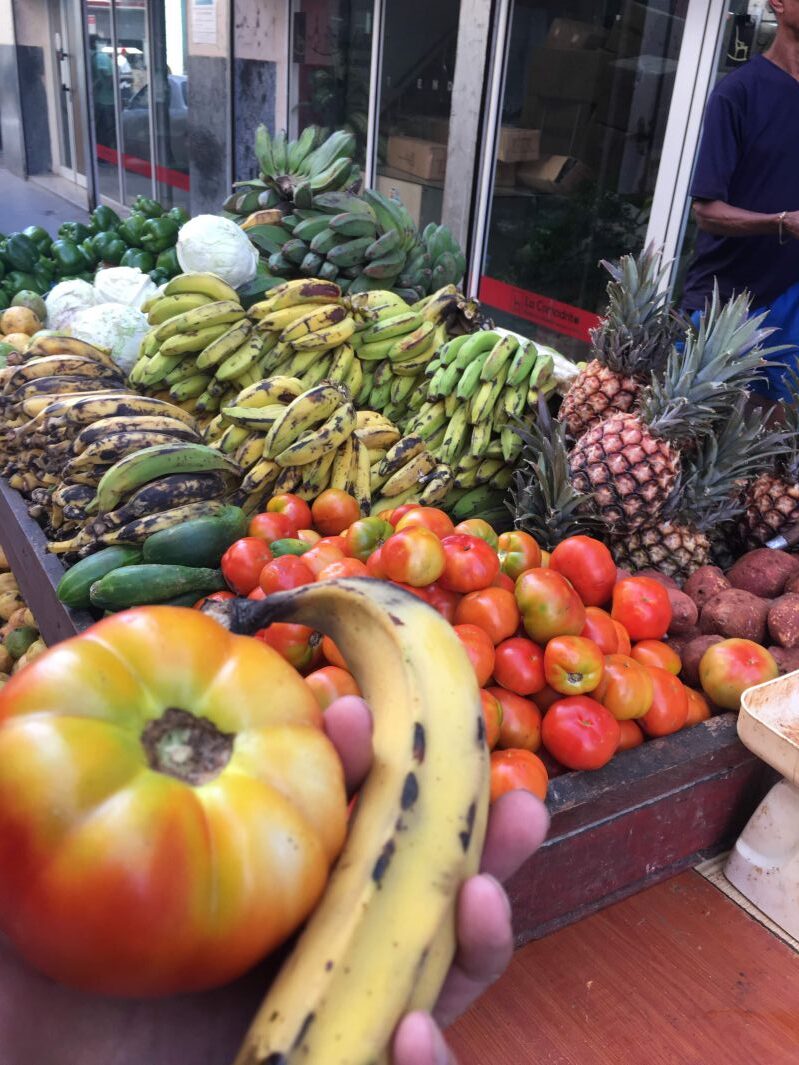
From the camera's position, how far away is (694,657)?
2.07 m

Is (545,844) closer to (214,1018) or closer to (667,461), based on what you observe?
(214,1018)

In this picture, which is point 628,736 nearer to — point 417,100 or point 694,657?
point 694,657

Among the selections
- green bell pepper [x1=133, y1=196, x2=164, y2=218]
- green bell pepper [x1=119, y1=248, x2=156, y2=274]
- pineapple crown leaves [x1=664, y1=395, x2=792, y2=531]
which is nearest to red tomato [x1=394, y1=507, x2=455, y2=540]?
pineapple crown leaves [x1=664, y1=395, x2=792, y2=531]

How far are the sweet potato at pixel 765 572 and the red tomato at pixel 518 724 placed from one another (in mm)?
1023

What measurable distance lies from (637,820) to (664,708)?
10.3 inches

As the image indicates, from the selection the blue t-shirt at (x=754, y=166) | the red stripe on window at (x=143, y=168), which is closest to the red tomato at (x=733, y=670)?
the blue t-shirt at (x=754, y=166)

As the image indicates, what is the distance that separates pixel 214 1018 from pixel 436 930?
33cm

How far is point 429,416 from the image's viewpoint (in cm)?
295

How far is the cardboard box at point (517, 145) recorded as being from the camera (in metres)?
6.37

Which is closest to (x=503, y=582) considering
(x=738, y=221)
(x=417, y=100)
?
(x=738, y=221)

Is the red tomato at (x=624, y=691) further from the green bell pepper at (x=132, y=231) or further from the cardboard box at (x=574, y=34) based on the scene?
the cardboard box at (x=574, y=34)

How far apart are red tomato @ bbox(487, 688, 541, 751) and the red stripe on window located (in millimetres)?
11253

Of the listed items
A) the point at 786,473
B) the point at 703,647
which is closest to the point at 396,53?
the point at 786,473

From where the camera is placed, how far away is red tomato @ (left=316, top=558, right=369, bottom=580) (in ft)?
6.37
